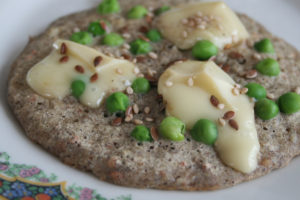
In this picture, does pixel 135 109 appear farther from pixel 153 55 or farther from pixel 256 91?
pixel 256 91

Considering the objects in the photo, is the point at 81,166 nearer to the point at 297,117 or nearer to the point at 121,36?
the point at 121,36

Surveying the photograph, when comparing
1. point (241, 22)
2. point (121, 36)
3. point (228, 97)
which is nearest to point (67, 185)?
point (228, 97)

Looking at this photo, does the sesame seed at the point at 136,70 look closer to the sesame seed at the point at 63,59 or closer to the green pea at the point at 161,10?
the sesame seed at the point at 63,59

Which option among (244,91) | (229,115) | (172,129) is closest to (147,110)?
(172,129)

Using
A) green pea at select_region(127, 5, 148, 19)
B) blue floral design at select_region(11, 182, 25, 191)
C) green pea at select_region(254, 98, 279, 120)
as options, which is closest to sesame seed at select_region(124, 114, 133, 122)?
blue floral design at select_region(11, 182, 25, 191)

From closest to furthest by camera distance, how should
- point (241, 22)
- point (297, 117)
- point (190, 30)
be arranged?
1. point (297, 117)
2. point (190, 30)
3. point (241, 22)

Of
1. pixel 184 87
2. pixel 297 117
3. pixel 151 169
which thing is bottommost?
pixel 297 117

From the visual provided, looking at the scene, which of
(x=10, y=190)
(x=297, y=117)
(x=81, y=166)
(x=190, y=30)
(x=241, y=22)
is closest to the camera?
(x=10, y=190)

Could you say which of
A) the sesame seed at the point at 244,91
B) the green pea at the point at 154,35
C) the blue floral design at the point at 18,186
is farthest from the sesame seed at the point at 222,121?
the blue floral design at the point at 18,186

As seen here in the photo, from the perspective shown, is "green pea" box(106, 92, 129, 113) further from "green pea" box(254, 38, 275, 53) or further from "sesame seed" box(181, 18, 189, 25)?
"green pea" box(254, 38, 275, 53)
